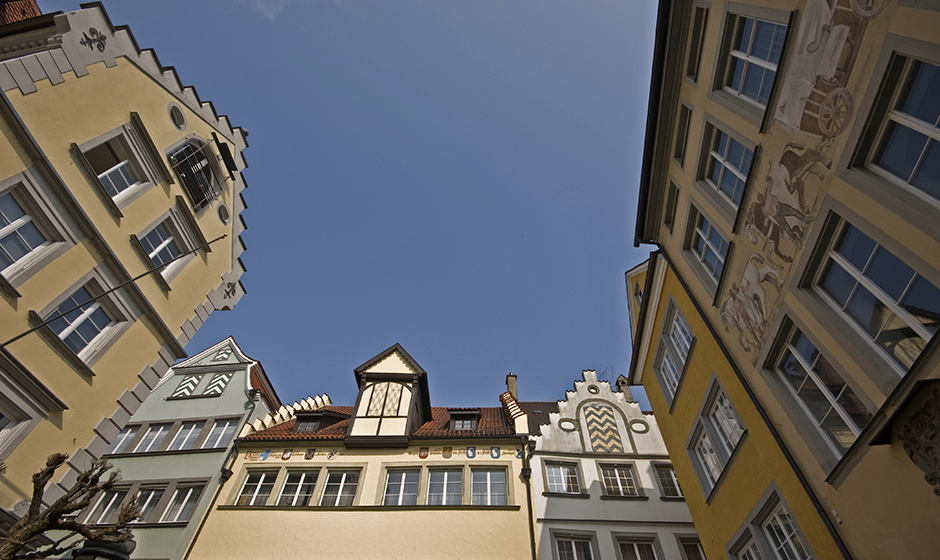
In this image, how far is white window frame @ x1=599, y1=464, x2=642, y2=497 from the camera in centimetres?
1664

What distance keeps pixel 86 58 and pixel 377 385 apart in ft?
48.9

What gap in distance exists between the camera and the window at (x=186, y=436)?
19375 mm

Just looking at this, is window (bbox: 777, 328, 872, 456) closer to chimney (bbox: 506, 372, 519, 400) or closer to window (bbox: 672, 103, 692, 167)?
window (bbox: 672, 103, 692, 167)

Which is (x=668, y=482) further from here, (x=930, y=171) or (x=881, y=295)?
(x=930, y=171)

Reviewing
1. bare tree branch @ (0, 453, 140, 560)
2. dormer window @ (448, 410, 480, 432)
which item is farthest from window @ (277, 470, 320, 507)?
bare tree branch @ (0, 453, 140, 560)

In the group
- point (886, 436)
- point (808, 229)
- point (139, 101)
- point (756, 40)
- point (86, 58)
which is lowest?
point (886, 436)

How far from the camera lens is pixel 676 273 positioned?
13453 mm

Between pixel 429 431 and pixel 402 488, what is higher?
pixel 429 431

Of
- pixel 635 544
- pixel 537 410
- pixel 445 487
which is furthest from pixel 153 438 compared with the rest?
pixel 635 544

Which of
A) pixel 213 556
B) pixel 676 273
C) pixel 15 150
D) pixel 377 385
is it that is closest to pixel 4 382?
pixel 15 150

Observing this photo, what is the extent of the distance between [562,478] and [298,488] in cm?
982

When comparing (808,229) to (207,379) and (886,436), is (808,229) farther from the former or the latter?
(207,379)

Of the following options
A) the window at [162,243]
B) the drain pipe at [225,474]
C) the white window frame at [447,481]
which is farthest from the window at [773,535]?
the drain pipe at [225,474]

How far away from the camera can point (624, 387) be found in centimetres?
2155
